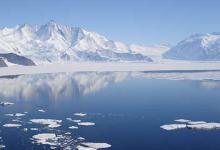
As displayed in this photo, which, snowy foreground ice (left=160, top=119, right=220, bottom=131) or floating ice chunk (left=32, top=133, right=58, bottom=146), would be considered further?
snowy foreground ice (left=160, top=119, right=220, bottom=131)

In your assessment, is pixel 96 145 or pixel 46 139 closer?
pixel 96 145

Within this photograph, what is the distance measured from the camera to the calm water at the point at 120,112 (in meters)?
33.1

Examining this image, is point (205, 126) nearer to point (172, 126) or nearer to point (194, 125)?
point (194, 125)

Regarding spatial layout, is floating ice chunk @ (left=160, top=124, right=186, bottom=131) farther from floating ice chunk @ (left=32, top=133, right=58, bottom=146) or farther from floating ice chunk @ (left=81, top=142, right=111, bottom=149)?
floating ice chunk @ (left=32, top=133, right=58, bottom=146)

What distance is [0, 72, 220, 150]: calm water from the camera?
33.1 metres

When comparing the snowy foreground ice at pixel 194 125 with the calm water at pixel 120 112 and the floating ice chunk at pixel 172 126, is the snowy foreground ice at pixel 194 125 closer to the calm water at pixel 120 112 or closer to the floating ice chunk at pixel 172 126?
the floating ice chunk at pixel 172 126

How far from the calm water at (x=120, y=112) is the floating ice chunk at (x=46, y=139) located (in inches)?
26.4

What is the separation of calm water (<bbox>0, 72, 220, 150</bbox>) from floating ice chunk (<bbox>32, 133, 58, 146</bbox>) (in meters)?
0.67

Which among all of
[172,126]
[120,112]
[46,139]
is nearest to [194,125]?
[172,126]

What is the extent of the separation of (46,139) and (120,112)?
47.2 ft

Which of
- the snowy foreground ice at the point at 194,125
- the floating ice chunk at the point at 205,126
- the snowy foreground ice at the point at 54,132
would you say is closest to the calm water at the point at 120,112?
Result: the snowy foreground ice at the point at 54,132

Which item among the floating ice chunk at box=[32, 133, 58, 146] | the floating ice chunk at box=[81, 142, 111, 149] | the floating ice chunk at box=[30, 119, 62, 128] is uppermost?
the floating ice chunk at box=[30, 119, 62, 128]

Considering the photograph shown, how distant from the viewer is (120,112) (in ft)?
151

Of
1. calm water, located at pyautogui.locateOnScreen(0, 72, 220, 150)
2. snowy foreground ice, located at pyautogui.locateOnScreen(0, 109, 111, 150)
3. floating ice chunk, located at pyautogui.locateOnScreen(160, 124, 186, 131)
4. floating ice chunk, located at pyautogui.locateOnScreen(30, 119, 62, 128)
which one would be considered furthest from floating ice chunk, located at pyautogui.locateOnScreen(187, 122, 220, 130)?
floating ice chunk, located at pyautogui.locateOnScreen(30, 119, 62, 128)
